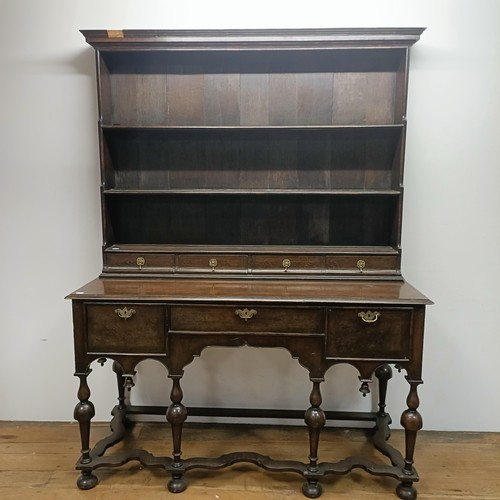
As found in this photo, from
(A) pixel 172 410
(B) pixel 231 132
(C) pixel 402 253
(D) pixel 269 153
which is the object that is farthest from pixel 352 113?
(A) pixel 172 410

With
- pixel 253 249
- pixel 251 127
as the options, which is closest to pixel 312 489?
pixel 253 249

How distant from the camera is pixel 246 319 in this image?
183cm

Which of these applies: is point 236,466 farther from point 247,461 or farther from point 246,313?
point 246,313

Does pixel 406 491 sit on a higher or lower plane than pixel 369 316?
lower

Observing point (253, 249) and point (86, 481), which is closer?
point (86, 481)

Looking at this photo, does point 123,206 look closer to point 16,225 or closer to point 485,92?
point 16,225

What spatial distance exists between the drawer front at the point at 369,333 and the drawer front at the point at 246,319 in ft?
0.24

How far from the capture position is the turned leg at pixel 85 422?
75.9 inches

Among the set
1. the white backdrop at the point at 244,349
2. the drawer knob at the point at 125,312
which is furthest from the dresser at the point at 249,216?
the white backdrop at the point at 244,349

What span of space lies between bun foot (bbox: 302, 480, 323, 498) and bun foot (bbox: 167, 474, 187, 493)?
1.71 feet

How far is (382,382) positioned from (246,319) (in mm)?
957

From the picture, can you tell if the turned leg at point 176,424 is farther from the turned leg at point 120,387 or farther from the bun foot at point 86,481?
the turned leg at point 120,387

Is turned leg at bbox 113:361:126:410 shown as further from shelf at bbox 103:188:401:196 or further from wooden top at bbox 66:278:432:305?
shelf at bbox 103:188:401:196

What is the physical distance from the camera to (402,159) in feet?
6.79
